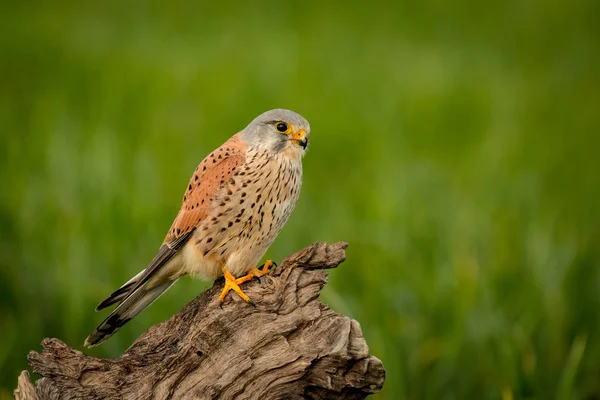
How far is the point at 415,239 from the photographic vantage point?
340 inches

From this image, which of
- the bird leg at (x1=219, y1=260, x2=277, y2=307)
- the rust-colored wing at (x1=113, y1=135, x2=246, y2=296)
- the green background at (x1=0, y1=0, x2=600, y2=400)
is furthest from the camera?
the green background at (x1=0, y1=0, x2=600, y2=400)

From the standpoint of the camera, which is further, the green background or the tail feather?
the green background

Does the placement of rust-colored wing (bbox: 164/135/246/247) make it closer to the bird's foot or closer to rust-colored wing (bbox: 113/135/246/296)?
rust-colored wing (bbox: 113/135/246/296)

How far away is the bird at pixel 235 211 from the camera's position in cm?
477

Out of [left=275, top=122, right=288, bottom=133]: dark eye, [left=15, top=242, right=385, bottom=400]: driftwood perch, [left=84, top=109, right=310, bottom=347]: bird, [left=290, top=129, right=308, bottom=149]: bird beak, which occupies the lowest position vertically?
[left=15, top=242, right=385, bottom=400]: driftwood perch

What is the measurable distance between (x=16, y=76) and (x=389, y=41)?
6687mm

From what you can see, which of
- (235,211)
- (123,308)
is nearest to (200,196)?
(235,211)

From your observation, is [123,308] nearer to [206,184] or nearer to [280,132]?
[206,184]

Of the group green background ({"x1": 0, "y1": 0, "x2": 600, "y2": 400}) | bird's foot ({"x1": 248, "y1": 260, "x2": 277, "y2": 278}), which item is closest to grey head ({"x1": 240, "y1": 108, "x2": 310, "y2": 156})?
bird's foot ({"x1": 248, "y1": 260, "x2": 277, "y2": 278})

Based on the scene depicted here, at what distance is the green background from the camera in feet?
23.0

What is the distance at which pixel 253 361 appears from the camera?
4.23 metres

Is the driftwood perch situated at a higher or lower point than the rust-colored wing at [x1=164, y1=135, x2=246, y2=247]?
lower

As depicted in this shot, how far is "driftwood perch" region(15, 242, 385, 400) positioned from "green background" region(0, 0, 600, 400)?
5.61 ft

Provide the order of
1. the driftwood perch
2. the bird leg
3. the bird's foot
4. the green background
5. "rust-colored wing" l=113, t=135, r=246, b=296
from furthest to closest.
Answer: the green background, "rust-colored wing" l=113, t=135, r=246, b=296, the bird's foot, the bird leg, the driftwood perch
